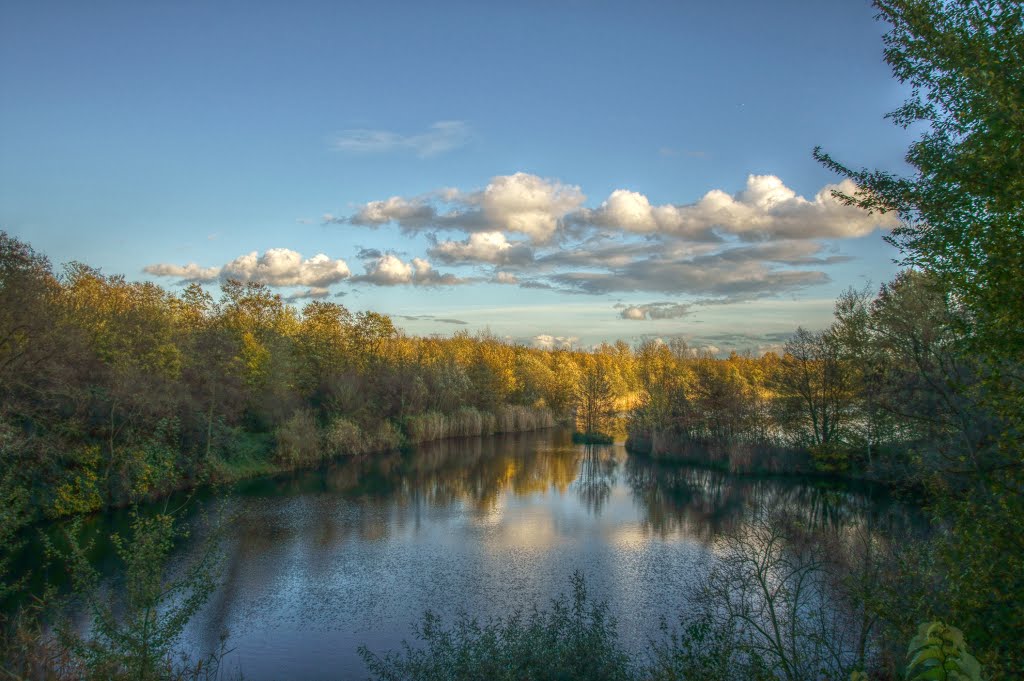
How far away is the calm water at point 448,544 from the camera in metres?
14.3

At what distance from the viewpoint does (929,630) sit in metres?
1.67

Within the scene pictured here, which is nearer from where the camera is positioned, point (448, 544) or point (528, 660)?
point (528, 660)

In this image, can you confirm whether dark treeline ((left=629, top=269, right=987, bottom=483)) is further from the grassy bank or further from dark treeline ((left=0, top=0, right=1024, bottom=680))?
the grassy bank

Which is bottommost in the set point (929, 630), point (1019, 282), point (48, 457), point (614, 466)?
point (614, 466)

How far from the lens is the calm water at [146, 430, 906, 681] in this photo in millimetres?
14336

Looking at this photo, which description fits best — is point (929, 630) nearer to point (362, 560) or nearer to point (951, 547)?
point (951, 547)

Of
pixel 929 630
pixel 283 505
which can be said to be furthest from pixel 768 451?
pixel 929 630

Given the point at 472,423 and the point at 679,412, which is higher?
the point at 679,412

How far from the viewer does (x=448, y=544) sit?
21.1 metres

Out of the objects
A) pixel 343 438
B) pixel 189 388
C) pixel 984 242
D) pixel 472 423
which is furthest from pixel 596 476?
pixel 984 242

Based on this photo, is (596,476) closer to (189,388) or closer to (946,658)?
(189,388)

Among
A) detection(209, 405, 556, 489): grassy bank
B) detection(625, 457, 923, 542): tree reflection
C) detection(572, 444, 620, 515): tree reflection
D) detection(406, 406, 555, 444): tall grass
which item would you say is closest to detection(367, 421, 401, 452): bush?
detection(209, 405, 556, 489): grassy bank

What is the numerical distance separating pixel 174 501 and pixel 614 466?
23.2 meters

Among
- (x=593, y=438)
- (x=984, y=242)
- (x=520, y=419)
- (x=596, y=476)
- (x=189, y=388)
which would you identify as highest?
(x=984, y=242)
